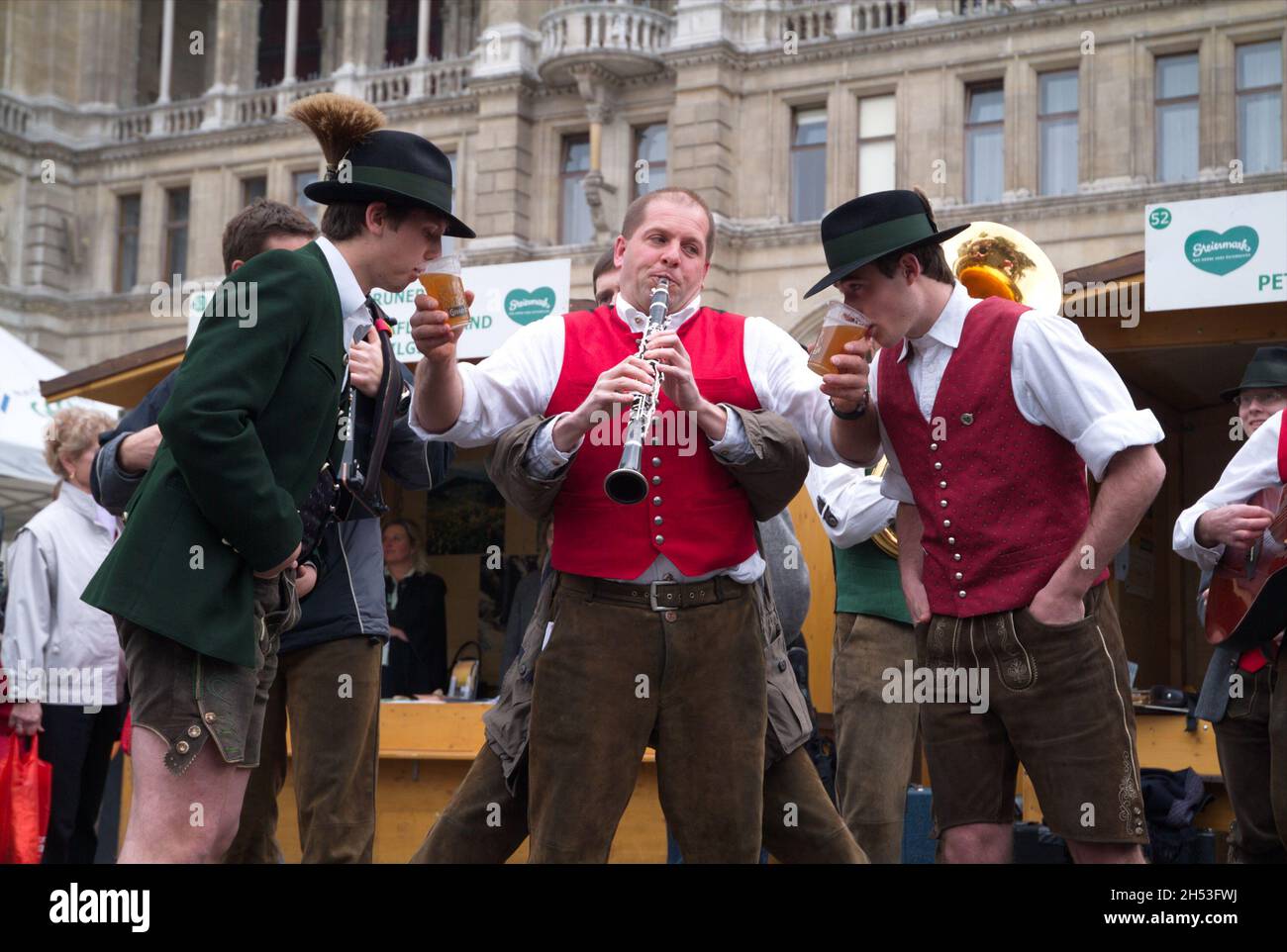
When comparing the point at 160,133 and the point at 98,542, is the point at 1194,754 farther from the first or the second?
the point at 160,133

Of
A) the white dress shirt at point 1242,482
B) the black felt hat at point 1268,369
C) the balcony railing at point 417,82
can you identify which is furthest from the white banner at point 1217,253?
the balcony railing at point 417,82

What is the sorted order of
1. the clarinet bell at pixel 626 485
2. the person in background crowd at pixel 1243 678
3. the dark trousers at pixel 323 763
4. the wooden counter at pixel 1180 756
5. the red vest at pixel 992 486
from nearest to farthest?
the clarinet bell at pixel 626 485
the red vest at pixel 992 486
the dark trousers at pixel 323 763
the person in background crowd at pixel 1243 678
the wooden counter at pixel 1180 756

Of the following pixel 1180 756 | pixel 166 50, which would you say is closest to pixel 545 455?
pixel 1180 756

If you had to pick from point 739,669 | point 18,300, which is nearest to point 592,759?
point 739,669

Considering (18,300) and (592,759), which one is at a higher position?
(18,300)

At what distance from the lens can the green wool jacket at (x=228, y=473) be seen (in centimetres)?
349

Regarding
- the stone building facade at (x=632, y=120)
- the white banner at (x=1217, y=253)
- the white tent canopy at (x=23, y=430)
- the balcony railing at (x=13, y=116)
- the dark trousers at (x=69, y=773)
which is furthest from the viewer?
the balcony railing at (x=13, y=116)

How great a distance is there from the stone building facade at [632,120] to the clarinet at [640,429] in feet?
48.0

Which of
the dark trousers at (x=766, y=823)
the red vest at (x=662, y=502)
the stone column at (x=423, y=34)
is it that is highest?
the stone column at (x=423, y=34)

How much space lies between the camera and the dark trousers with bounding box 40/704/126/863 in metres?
7.08

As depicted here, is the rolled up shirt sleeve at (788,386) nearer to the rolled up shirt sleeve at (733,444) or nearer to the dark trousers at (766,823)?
the rolled up shirt sleeve at (733,444)

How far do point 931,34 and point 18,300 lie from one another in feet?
67.9

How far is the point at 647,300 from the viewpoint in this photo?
431 cm

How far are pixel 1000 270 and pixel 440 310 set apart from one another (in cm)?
319
